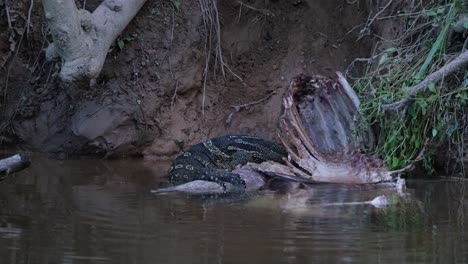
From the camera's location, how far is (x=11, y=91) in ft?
30.8

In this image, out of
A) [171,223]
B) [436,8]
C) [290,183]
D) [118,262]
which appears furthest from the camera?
[436,8]

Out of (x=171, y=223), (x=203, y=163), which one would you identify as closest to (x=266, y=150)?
(x=203, y=163)

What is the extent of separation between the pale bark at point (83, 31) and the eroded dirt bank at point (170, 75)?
0.64 m

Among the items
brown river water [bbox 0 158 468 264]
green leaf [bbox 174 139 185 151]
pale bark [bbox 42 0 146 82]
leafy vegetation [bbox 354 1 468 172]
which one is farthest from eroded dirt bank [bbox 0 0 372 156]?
brown river water [bbox 0 158 468 264]

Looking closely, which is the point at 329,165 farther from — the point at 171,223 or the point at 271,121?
the point at 171,223

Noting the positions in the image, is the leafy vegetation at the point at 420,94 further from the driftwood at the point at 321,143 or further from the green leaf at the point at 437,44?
the driftwood at the point at 321,143

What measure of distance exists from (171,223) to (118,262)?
1.13m

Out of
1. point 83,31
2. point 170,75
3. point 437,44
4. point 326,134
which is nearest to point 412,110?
point 437,44

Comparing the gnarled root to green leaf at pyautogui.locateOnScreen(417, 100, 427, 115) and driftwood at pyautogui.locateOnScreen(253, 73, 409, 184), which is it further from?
green leaf at pyautogui.locateOnScreen(417, 100, 427, 115)

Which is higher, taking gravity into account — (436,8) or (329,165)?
(436,8)

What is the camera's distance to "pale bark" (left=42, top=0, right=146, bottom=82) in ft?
24.9

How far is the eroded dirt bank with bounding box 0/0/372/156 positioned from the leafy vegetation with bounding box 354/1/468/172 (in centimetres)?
129

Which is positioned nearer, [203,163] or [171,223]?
[171,223]

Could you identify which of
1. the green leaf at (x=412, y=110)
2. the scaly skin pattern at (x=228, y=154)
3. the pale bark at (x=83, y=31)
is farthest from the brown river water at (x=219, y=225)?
the pale bark at (x=83, y=31)
